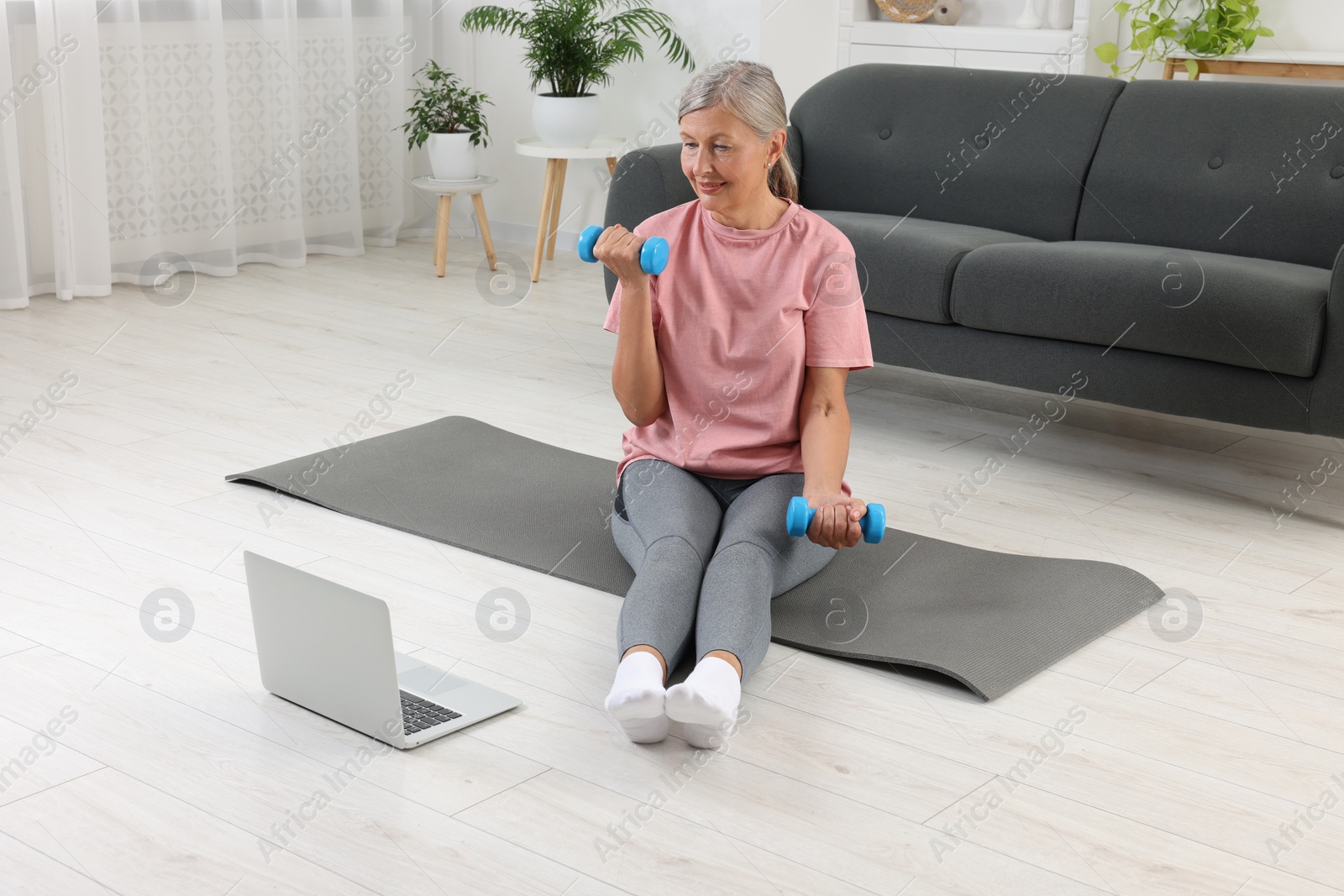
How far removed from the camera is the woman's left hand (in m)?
1.66

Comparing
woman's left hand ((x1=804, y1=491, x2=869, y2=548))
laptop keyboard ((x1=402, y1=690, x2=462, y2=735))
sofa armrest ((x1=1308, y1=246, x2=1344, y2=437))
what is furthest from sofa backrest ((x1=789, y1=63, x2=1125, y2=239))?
laptop keyboard ((x1=402, y1=690, x2=462, y2=735))

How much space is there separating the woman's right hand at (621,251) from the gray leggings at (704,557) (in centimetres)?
33

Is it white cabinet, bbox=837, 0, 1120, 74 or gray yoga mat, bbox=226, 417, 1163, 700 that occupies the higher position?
white cabinet, bbox=837, 0, 1120, 74

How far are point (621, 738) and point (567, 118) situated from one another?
307 centimetres

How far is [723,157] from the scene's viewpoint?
1.79 meters

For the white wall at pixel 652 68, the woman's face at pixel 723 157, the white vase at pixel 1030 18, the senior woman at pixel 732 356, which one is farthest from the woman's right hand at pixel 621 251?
the white vase at pixel 1030 18

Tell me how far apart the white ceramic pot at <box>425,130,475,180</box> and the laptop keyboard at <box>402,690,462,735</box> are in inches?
120

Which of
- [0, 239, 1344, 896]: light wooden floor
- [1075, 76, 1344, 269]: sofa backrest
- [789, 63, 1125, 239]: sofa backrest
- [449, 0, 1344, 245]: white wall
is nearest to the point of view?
[0, 239, 1344, 896]: light wooden floor

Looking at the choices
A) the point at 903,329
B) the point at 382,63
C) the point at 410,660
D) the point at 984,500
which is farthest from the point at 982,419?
the point at 382,63

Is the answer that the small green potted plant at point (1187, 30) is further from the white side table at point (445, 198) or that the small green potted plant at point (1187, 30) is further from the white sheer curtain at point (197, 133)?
the white sheer curtain at point (197, 133)

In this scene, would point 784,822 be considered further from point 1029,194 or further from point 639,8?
point 639,8

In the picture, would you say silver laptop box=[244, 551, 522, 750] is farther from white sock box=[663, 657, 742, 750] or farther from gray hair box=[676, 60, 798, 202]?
gray hair box=[676, 60, 798, 202]

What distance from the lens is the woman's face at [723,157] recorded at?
1763mm

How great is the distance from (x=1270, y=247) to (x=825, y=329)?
132 cm
